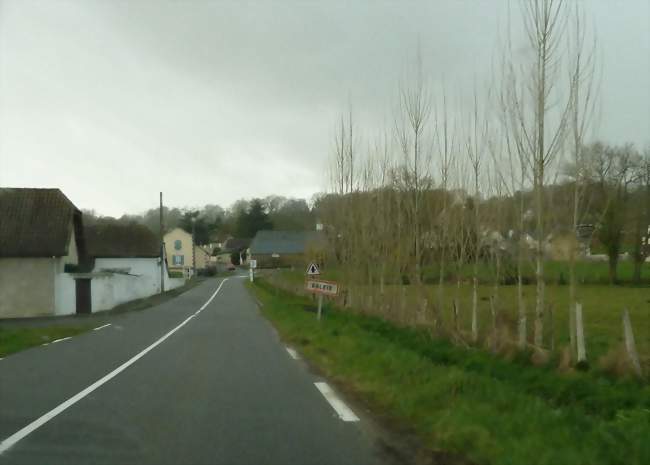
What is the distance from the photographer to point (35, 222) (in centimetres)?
3497

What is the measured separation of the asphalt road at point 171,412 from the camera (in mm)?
6102

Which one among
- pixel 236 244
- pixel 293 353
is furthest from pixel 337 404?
pixel 236 244

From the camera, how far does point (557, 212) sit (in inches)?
468

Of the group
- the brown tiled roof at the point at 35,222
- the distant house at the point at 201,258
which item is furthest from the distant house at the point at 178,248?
the brown tiled roof at the point at 35,222

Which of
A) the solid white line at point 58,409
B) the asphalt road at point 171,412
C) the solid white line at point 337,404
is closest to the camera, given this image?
the asphalt road at point 171,412

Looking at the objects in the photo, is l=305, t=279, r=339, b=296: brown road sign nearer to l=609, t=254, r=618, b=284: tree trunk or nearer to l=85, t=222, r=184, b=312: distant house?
l=609, t=254, r=618, b=284: tree trunk

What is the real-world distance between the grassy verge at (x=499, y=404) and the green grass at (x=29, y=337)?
312 inches

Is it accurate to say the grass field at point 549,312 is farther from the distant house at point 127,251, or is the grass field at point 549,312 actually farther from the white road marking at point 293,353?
the distant house at point 127,251

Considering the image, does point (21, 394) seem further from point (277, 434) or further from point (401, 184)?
point (401, 184)

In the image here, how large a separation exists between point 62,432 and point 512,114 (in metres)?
8.86

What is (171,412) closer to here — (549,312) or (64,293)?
(549,312)

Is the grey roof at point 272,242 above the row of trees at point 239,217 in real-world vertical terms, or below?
below

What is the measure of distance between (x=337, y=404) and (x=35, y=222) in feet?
100

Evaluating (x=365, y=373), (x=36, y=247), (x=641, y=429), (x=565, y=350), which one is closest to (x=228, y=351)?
(x=365, y=373)
